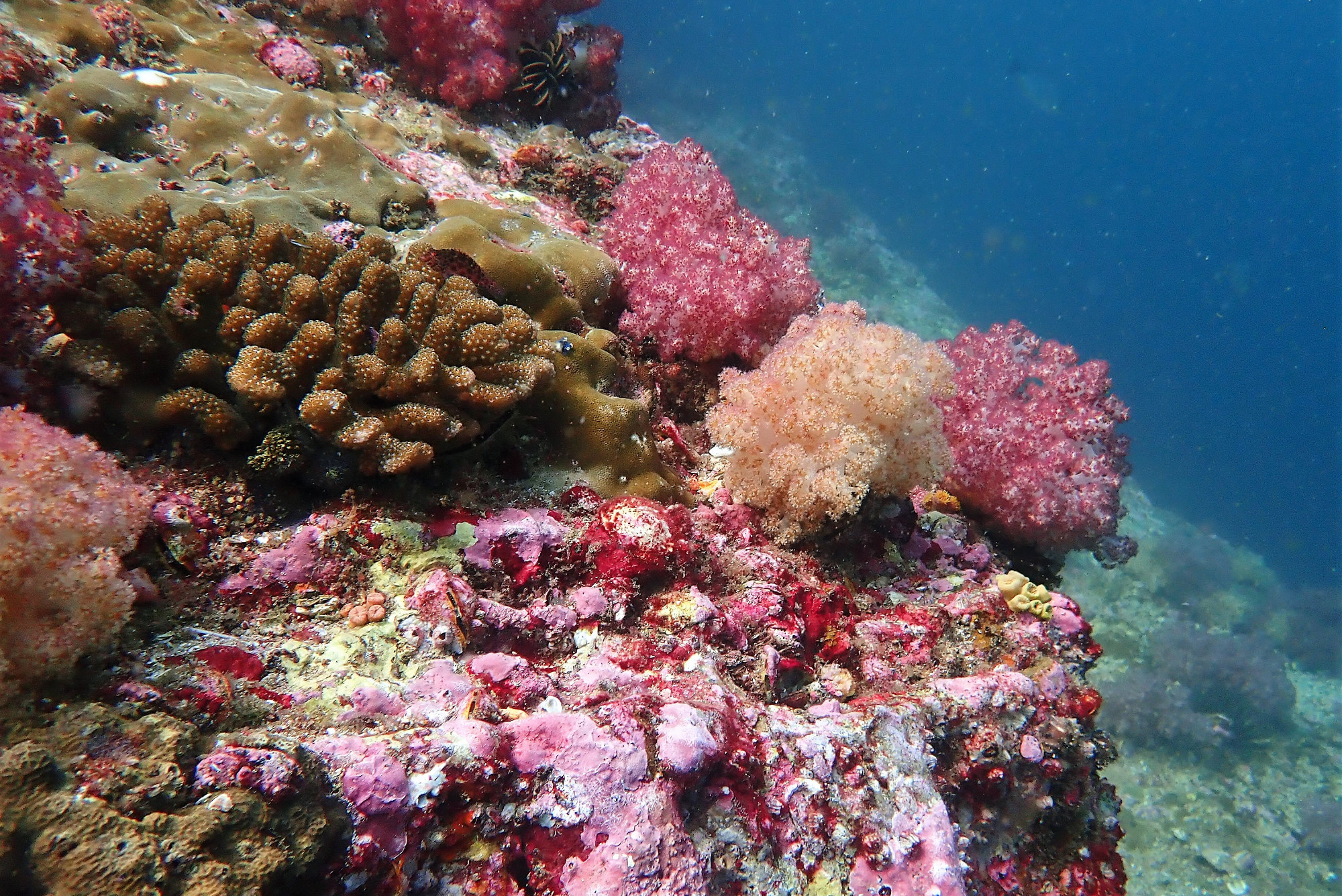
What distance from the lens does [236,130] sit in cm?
450

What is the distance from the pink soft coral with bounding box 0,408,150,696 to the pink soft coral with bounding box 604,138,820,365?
3193 mm

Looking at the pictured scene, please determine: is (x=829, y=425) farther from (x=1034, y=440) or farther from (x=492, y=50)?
(x=492, y=50)

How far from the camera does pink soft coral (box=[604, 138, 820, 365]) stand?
4.52m

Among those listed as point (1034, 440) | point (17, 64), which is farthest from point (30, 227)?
point (1034, 440)

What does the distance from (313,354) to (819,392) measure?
2715mm

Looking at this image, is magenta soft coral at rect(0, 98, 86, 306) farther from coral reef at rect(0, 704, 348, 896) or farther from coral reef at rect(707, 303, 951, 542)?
coral reef at rect(707, 303, 951, 542)

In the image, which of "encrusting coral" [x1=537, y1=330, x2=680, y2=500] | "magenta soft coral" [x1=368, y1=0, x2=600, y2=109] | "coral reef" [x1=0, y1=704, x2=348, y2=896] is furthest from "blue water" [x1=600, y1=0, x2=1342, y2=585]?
"coral reef" [x1=0, y1=704, x2=348, y2=896]

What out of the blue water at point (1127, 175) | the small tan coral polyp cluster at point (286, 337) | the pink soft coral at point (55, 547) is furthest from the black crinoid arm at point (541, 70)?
the blue water at point (1127, 175)

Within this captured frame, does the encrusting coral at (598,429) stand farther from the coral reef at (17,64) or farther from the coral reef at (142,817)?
the coral reef at (17,64)

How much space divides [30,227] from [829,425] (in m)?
3.76

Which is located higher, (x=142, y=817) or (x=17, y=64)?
(x=17, y=64)

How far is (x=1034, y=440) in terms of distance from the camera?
200 inches

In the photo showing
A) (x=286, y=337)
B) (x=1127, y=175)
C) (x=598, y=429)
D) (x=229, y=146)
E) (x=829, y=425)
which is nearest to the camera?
(x=286, y=337)

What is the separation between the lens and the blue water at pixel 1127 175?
153 ft
